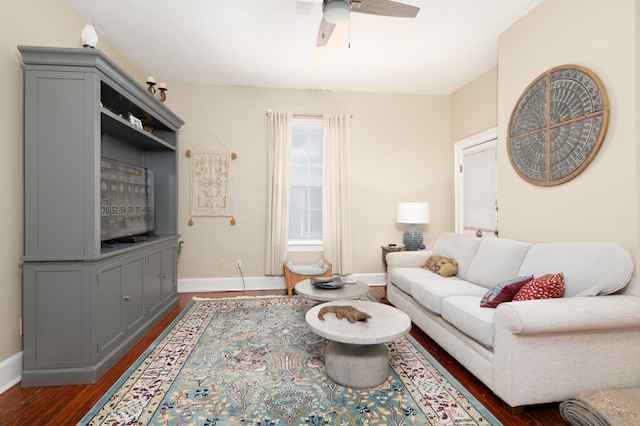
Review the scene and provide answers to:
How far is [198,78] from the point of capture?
4016 millimetres

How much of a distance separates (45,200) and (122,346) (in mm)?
1225

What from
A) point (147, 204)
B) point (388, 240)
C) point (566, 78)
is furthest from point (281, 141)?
point (566, 78)

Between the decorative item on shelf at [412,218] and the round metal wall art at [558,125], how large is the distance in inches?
54.6

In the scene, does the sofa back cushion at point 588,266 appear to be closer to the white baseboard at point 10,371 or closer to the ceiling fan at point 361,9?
the ceiling fan at point 361,9

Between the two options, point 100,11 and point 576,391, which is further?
point 100,11

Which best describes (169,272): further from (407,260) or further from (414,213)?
(414,213)

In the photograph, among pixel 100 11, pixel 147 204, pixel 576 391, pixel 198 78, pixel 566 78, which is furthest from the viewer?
pixel 198 78

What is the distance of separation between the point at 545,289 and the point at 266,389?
74.2 inches

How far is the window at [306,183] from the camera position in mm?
4449

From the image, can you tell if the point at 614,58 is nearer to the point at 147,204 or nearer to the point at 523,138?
the point at 523,138

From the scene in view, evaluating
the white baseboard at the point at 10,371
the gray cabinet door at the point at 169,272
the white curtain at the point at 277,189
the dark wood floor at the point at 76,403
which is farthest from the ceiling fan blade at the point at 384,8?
the white baseboard at the point at 10,371

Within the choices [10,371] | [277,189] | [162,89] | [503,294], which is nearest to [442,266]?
[503,294]

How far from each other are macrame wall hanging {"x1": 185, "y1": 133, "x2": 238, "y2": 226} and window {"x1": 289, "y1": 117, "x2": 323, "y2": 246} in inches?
34.2

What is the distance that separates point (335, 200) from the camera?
4340 mm
